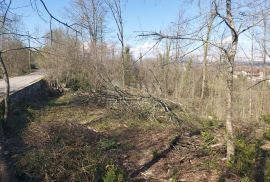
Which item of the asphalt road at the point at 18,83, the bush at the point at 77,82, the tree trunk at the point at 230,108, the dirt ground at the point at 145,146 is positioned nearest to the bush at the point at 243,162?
the tree trunk at the point at 230,108

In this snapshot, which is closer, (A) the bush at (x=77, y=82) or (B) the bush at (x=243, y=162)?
(B) the bush at (x=243, y=162)

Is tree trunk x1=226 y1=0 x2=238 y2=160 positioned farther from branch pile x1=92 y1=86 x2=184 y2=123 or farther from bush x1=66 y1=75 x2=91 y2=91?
bush x1=66 y1=75 x2=91 y2=91

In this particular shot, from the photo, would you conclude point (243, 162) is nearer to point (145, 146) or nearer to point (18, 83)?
point (145, 146)

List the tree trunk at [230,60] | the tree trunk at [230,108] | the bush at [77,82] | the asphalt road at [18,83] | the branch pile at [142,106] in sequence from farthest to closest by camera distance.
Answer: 1. the bush at [77,82]
2. the asphalt road at [18,83]
3. the branch pile at [142,106]
4. the tree trunk at [230,108]
5. the tree trunk at [230,60]

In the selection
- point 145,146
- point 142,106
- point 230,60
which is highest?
point 230,60

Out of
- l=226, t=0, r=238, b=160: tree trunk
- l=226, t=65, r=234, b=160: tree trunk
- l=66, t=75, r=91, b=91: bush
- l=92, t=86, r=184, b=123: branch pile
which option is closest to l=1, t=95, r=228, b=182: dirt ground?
l=92, t=86, r=184, b=123: branch pile

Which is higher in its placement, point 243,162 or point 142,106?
point 142,106

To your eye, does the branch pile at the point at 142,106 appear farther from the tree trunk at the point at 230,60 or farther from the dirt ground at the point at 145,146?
the tree trunk at the point at 230,60

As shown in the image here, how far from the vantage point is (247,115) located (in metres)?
13.9

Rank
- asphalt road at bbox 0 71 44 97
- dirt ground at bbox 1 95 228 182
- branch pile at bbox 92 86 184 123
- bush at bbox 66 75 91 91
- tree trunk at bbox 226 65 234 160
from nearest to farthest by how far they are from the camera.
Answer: tree trunk at bbox 226 65 234 160 → dirt ground at bbox 1 95 228 182 → branch pile at bbox 92 86 184 123 → asphalt road at bbox 0 71 44 97 → bush at bbox 66 75 91 91

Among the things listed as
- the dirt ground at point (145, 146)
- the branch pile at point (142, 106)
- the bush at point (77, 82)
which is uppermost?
the bush at point (77, 82)

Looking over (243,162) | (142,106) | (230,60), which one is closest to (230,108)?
(230,60)

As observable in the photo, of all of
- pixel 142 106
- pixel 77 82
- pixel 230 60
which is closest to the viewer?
pixel 230 60

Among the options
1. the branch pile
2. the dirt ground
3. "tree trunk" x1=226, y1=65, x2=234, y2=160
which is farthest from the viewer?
the branch pile
